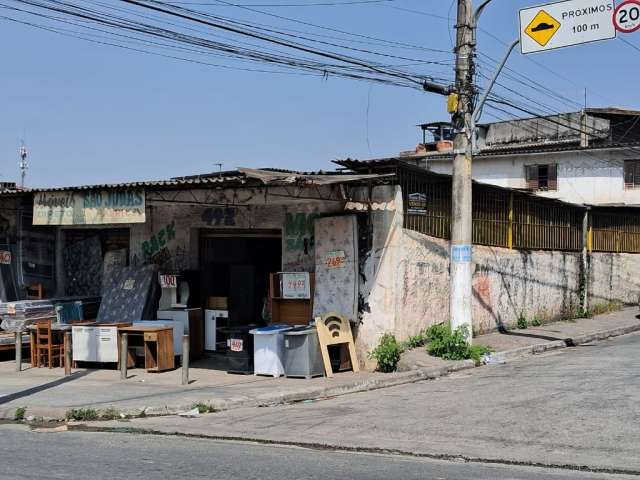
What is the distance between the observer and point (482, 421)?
8586 millimetres

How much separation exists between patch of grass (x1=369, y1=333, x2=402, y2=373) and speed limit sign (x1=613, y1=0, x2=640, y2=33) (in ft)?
21.7

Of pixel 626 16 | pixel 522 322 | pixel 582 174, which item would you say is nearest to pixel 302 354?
pixel 522 322

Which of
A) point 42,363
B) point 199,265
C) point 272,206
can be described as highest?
point 272,206

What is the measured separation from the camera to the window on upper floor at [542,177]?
32.4m

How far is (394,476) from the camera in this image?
622cm

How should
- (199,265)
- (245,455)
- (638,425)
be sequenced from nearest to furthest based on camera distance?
(245,455) → (638,425) → (199,265)

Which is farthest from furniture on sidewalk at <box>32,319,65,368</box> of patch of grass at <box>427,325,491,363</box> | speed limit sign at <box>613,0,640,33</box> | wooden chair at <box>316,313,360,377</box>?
speed limit sign at <box>613,0,640,33</box>

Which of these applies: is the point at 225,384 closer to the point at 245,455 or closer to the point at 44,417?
the point at 44,417

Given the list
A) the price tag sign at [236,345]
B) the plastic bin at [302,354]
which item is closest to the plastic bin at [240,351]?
the price tag sign at [236,345]

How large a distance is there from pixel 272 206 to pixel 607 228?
13580 millimetres

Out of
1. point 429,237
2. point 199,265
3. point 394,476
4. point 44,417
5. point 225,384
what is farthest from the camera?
point 199,265

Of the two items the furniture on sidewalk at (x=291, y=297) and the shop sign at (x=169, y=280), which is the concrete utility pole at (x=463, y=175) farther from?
the shop sign at (x=169, y=280)

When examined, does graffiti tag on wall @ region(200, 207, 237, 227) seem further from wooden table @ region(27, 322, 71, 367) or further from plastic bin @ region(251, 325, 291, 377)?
wooden table @ region(27, 322, 71, 367)

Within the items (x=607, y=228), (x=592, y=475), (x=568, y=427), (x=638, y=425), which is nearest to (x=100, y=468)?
(x=592, y=475)
